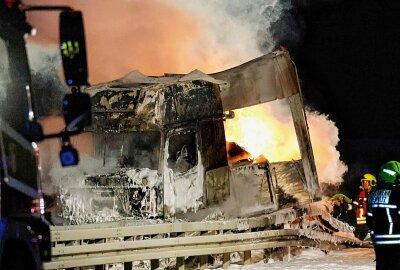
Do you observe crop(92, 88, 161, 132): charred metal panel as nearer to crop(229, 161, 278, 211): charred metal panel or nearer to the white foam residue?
the white foam residue

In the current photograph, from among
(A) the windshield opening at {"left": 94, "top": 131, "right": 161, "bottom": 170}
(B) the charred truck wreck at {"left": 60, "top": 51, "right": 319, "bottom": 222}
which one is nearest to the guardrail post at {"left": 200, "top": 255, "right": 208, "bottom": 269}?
(B) the charred truck wreck at {"left": 60, "top": 51, "right": 319, "bottom": 222}

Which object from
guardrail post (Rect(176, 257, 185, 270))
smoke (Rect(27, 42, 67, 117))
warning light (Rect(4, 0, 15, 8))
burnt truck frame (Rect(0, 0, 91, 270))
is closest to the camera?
burnt truck frame (Rect(0, 0, 91, 270))

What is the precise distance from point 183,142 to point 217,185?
1.04 m

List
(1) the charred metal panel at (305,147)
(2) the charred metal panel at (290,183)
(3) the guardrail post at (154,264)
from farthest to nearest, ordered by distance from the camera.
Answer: (2) the charred metal panel at (290,183), (1) the charred metal panel at (305,147), (3) the guardrail post at (154,264)

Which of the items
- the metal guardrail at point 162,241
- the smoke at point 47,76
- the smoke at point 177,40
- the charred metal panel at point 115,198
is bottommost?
the metal guardrail at point 162,241

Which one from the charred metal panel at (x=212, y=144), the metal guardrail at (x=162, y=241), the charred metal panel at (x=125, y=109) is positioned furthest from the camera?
the charred metal panel at (x=125, y=109)

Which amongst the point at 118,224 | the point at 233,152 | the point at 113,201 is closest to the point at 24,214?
the point at 118,224

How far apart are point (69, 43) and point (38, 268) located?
178 centimetres

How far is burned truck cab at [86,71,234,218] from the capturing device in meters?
11.0

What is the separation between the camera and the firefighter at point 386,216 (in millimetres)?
6785

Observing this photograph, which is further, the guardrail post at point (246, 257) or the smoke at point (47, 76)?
the smoke at point (47, 76)

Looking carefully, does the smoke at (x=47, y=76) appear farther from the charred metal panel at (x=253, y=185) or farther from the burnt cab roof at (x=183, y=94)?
the charred metal panel at (x=253, y=185)

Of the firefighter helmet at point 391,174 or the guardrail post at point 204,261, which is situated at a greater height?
the firefighter helmet at point 391,174

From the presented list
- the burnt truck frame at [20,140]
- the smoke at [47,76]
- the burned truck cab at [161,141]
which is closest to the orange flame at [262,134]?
the burned truck cab at [161,141]
